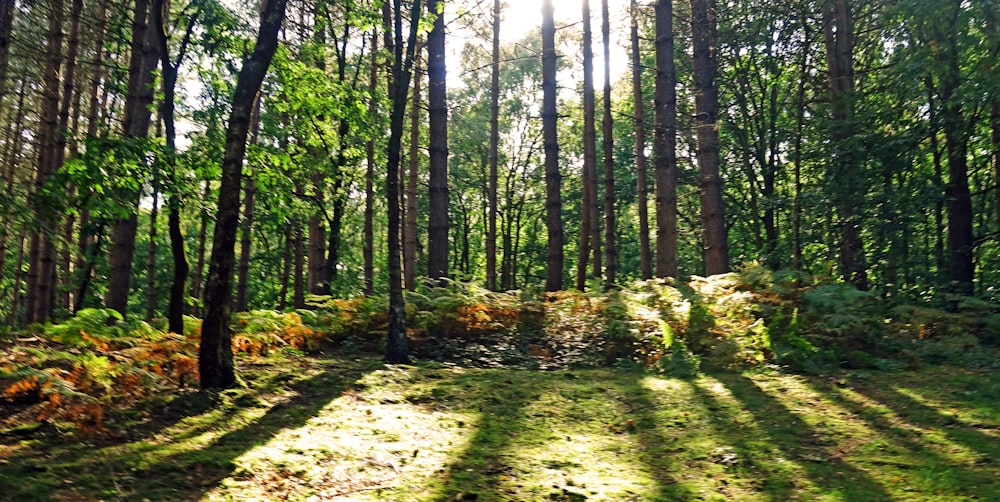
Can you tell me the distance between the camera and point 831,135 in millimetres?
11398

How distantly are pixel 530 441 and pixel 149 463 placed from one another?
3.02 metres

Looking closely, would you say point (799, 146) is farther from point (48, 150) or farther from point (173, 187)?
point (48, 150)

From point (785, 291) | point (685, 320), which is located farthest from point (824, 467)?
point (785, 291)

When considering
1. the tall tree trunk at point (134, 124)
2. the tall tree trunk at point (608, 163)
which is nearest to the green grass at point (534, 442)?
the tall tree trunk at point (134, 124)

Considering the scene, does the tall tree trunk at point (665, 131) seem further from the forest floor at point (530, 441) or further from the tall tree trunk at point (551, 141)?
the forest floor at point (530, 441)

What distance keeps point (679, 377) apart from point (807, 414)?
1.99 metres

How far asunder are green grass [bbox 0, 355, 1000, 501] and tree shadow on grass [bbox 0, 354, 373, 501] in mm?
17

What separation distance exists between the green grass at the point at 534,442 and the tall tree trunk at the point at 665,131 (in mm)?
6675

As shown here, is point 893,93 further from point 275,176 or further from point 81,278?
point 81,278

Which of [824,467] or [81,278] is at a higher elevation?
[81,278]

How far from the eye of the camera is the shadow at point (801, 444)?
4.18 m

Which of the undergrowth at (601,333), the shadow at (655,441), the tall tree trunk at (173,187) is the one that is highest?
the tall tree trunk at (173,187)

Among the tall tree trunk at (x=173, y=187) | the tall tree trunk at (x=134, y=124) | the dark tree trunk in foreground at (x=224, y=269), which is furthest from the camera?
the tall tree trunk at (x=134, y=124)

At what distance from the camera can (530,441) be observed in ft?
17.8
